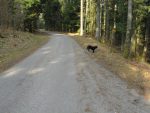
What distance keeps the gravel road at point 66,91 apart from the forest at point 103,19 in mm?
8061

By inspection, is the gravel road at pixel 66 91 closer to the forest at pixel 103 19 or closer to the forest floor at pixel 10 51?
the forest floor at pixel 10 51

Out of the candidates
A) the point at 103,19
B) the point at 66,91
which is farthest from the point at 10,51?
the point at 103,19

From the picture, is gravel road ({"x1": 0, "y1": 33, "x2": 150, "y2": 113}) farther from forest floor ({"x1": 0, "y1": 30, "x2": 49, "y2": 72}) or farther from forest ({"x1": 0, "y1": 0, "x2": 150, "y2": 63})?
forest ({"x1": 0, "y1": 0, "x2": 150, "y2": 63})

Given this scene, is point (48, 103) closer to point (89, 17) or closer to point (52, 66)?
point (52, 66)

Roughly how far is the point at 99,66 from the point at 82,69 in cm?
150

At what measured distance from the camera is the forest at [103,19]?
29.3m

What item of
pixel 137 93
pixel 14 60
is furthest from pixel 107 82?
pixel 14 60

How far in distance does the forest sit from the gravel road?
8061mm

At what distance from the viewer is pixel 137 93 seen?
11.9 meters

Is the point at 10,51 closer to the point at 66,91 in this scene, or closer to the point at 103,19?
the point at 66,91

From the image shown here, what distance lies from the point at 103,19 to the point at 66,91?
4574cm

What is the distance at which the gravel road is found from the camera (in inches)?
382

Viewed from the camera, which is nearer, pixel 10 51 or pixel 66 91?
pixel 66 91

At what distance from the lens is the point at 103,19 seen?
185ft
